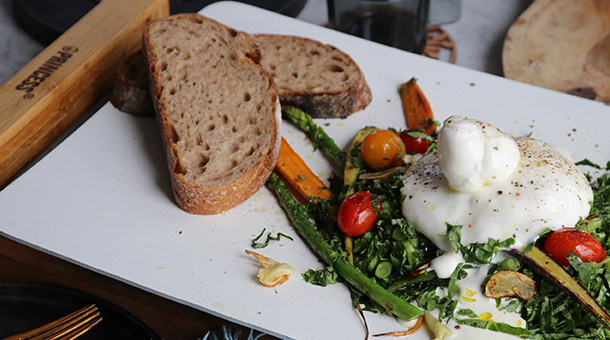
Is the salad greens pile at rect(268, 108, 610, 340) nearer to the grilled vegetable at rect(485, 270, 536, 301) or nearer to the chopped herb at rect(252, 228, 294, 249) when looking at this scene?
the grilled vegetable at rect(485, 270, 536, 301)

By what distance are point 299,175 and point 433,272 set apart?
3.22 ft

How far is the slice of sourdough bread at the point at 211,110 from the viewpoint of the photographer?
2.96 m

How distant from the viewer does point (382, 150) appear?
3033 millimetres

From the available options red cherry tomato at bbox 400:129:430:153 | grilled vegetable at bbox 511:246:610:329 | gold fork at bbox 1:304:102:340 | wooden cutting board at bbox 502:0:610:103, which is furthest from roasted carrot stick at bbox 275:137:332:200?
wooden cutting board at bbox 502:0:610:103

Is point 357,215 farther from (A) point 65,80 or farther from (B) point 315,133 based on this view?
(A) point 65,80

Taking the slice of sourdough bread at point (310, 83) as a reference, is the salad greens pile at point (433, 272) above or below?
below

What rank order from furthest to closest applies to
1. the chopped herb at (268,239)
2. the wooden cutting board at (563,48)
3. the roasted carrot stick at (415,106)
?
the wooden cutting board at (563,48)
the roasted carrot stick at (415,106)
the chopped herb at (268,239)

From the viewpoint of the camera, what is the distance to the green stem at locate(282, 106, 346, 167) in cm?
324

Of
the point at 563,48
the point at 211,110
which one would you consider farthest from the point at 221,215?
the point at 563,48

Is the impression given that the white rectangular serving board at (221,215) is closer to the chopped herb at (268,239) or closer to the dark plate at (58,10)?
the chopped herb at (268,239)

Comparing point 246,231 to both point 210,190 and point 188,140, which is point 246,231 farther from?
point 188,140

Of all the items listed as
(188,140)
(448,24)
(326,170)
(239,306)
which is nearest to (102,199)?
(188,140)

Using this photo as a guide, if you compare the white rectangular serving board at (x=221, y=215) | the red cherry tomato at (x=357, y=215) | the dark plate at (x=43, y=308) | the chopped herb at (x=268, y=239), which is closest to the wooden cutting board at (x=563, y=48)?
the white rectangular serving board at (x=221, y=215)

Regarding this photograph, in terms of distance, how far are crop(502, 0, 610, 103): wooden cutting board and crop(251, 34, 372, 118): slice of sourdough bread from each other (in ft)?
4.93
